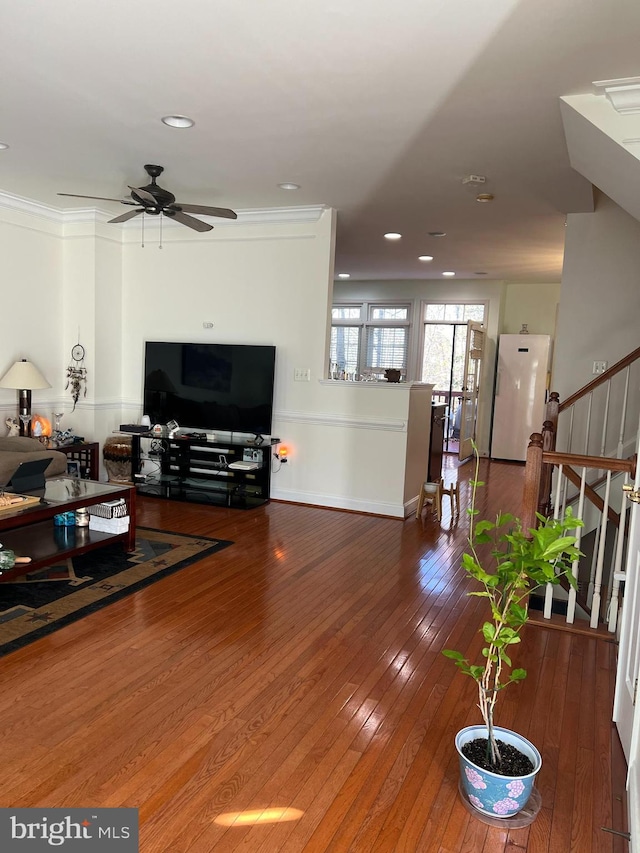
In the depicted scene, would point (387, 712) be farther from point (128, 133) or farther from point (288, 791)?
point (128, 133)

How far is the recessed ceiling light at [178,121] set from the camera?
356cm

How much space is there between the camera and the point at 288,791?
1.98 m

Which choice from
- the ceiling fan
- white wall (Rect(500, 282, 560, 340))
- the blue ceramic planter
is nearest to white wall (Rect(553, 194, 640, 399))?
the ceiling fan

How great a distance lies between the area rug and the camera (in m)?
3.08

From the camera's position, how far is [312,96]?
3219 mm

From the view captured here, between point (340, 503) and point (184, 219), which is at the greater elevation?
point (184, 219)

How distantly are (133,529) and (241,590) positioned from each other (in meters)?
1.03

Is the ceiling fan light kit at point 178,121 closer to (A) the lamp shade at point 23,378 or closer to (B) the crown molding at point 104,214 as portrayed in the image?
(B) the crown molding at point 104,214

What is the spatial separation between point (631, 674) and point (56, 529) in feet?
11.4

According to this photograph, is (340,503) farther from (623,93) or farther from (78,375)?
(623,93)

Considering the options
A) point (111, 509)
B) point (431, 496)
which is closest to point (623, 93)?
point (431, 496)

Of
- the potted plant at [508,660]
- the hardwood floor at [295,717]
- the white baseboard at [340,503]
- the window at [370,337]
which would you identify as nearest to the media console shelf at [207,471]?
the white baseboard at [340,503]

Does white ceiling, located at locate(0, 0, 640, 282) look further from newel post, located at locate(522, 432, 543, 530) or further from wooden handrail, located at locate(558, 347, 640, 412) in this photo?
newel post, located at locate(522, 432, 543, 530)

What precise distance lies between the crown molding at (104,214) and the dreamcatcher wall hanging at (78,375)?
1.25 meters
